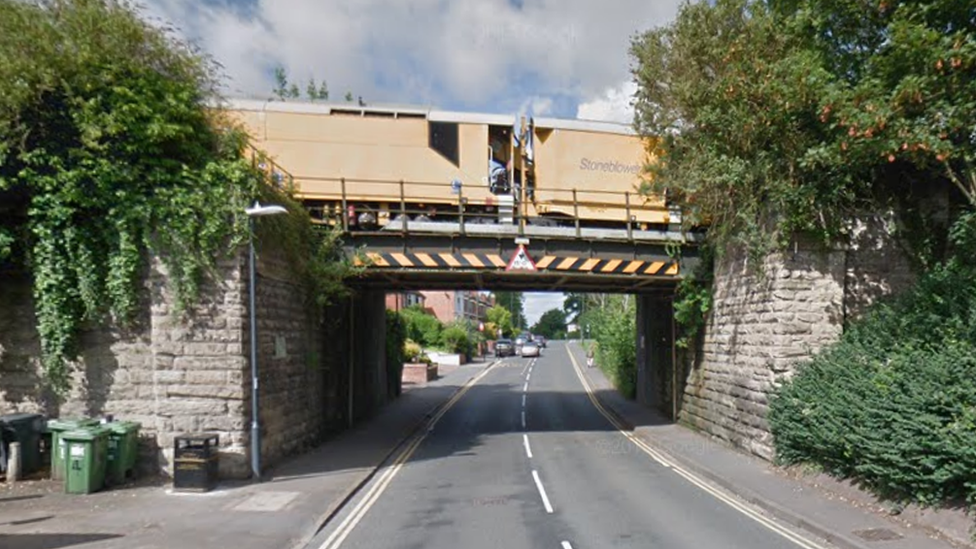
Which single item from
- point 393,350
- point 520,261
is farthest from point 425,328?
point 520,261

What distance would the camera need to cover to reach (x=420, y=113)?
17984 mm

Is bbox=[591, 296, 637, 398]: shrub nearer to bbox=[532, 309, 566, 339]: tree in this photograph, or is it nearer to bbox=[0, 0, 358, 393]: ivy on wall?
bbox=[0, 0, 358, 393]: ivy on wall

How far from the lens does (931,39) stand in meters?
8.59

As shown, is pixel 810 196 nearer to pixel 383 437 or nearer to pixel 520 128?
pixel 520 128

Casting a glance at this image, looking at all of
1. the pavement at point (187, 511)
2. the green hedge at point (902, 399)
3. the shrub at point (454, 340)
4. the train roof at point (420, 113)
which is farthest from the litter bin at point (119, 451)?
the shrub at point (454, 340)

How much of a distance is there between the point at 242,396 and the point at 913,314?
11.4 m

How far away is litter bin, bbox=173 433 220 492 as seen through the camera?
10719 millimetres

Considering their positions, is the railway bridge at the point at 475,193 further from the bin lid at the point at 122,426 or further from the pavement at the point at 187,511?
the bin lid at the point at 122,426

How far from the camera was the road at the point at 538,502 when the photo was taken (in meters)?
8.38

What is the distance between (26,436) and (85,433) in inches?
72.2

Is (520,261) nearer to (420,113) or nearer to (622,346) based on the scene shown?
(420,113)

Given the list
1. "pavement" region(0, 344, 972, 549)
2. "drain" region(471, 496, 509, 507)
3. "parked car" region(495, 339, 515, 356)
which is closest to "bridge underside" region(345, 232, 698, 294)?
"pavement" region(0, 344, 972, 549)

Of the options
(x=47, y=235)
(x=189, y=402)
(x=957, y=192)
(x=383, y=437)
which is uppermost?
(x=957, y=192)

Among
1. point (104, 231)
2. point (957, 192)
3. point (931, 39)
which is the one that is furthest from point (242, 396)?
point (957, 192)
